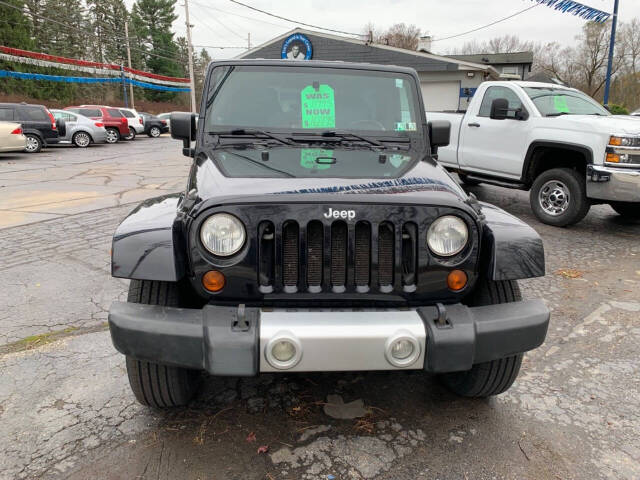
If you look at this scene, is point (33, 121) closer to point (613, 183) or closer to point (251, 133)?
point (251, 133)

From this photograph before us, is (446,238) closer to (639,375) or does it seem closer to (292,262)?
(292,262)

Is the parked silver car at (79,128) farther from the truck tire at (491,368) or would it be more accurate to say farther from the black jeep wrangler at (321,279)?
the truck tire at (491,368)

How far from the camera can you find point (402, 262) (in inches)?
85.0

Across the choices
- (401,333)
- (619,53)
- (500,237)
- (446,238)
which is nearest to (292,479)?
(401,333)

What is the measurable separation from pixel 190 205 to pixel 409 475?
157cm

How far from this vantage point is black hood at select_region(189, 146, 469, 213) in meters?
2.11

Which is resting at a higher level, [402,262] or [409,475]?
[402,262]

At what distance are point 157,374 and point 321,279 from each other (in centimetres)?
93

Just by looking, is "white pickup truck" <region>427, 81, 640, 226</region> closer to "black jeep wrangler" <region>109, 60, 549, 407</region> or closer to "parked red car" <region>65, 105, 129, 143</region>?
"black jeep wrangler" <region>109, 60, 549, 407</region>

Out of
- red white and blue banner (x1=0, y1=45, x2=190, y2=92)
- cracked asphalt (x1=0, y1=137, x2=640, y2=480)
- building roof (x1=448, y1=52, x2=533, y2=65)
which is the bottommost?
cracked asphalt (x1=0, y1=137, x2=640, y2=480)

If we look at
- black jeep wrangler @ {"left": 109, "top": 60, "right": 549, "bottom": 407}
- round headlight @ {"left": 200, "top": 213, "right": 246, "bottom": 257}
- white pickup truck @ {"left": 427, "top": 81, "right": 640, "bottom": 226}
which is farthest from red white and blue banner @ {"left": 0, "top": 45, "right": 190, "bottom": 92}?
round headlight @ {"left": 200, "top": 213, "right": 246, "bottom": 257}

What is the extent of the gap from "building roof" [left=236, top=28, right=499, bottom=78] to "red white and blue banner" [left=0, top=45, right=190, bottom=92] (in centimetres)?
1486

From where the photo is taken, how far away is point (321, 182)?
2277 mm

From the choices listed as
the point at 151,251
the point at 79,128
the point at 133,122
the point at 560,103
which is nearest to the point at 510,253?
the point at 151,251
